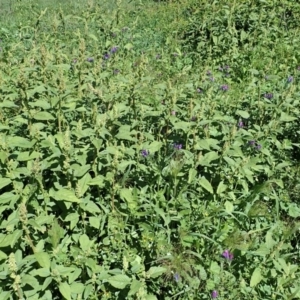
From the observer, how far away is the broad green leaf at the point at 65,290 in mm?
1886

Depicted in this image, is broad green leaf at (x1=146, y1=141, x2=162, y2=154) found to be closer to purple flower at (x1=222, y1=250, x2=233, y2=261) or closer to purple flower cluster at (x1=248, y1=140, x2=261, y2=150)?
purple flower cluster at (x1=248, y1=140, x2=261, y2=150)

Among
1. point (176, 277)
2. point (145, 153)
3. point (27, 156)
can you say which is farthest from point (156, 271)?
point (27, 156)

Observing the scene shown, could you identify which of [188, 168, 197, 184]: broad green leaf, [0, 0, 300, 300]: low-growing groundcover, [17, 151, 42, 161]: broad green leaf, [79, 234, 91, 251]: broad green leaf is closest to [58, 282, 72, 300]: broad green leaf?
[0, 0, 300, 300]: low-growing groundcover

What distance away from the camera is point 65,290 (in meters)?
1.90

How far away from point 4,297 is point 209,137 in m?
1.57

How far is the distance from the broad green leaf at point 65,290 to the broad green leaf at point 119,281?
0.21 m

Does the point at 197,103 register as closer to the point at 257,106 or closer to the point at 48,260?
the point at 257,106

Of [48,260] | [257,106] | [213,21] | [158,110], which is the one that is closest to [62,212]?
[48,260]

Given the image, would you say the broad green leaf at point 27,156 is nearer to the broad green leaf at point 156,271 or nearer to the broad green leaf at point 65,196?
the broad green leaf at point 65,196

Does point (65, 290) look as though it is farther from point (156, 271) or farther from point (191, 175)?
point (191, 175)

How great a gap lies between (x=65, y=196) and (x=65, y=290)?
0.48 meters

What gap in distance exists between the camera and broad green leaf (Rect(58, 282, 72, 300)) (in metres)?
1.89

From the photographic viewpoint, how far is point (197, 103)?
2.85 meters

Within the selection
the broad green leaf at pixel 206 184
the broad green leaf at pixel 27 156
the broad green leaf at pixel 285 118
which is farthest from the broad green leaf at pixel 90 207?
the broad green leaf at pixel 285 118
